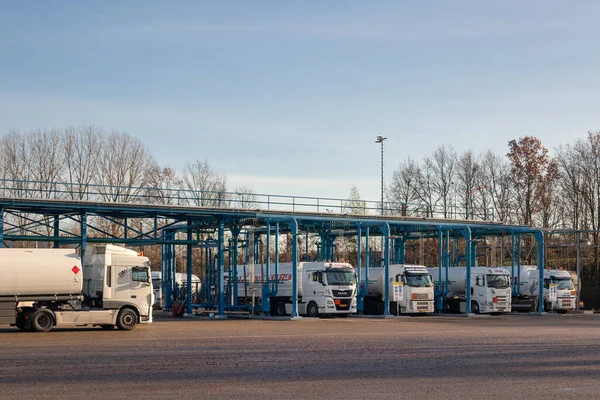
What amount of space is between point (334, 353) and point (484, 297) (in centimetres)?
2737

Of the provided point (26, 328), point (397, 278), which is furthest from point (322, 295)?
point (26, 328)

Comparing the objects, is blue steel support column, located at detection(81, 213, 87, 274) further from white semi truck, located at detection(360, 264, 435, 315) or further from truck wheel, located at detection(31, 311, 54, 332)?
white semi truck, located at detection(360, 264, 435, 315)

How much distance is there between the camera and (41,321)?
1113 inches

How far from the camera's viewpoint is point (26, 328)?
92.4 ft

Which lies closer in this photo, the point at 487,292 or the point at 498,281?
the point at 487,292

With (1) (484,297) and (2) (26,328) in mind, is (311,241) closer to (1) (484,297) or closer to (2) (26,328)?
(1) (484,297)

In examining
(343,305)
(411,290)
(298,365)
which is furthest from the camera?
(411,290)

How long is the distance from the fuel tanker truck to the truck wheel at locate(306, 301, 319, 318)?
36.3 ft

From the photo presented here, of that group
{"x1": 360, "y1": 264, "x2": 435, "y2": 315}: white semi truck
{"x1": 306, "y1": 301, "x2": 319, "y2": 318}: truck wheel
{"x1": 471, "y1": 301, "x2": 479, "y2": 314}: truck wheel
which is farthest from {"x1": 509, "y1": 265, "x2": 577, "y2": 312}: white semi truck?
{"x1": 306, "y1": 301, "x2": 319, "y2": 318}: truck wheel

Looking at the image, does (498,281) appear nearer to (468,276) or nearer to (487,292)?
(487,292)

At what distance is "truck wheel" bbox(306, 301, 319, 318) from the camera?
40406mm

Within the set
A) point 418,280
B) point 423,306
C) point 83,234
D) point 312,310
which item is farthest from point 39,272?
point 423,306

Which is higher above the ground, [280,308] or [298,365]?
[298,365]

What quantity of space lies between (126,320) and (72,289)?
7.94 ft
